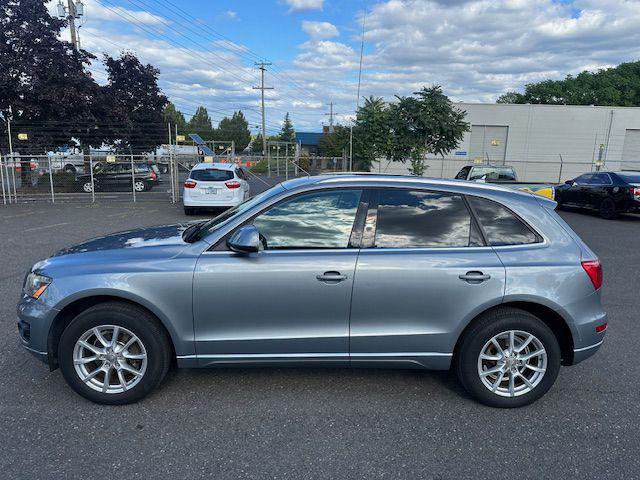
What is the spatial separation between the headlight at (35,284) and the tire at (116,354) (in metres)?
0.34

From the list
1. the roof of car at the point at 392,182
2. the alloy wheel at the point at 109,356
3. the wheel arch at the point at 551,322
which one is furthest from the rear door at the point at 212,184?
the wheel arch at the point at 551,322

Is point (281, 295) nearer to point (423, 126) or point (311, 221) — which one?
point (311, 221)

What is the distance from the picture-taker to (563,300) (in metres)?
3.37

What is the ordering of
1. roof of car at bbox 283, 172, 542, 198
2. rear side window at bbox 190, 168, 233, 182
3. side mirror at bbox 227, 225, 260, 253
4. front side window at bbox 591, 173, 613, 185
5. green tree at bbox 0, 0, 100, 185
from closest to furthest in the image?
side mirror at bbox 227, 225, 260, 253 → roof of car at bbox 283, 172, 542, 198 → rear side window at bbox 190, 168, 233, 182 → front side window at bbox 591, 173, 613, 185 → green tree at bbox 0, 0, 100, 185

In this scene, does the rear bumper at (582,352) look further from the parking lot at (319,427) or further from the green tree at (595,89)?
the green tree at (595,89)

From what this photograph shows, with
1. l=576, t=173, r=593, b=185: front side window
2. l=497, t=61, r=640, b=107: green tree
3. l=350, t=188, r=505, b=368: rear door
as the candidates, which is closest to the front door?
l=350, t=188, r=505, b=368: rear door

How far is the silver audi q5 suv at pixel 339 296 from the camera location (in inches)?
130

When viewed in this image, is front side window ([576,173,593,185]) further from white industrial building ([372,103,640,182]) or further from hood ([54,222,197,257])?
white industrial building ([372,103,640,182])

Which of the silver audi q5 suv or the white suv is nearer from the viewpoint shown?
the silver audi q5 suv

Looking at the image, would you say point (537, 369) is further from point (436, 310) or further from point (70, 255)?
point (70, 255)

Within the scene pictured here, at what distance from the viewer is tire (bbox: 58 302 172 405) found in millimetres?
3318

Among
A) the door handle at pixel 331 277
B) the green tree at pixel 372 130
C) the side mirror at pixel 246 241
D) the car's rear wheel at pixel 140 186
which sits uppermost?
the green tree at pixel 372 130

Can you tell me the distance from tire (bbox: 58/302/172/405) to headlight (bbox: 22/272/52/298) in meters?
0.34

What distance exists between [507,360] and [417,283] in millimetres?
910
